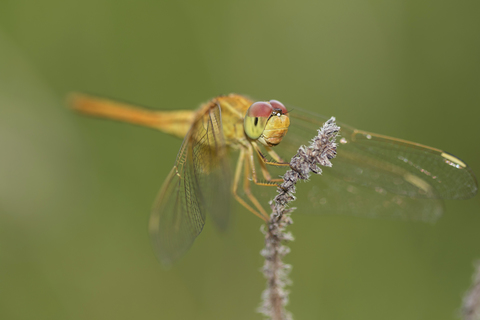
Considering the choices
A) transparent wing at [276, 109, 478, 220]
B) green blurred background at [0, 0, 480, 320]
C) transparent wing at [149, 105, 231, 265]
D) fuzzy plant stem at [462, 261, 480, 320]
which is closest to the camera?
fuzzy plant stem at [462, 261, 480, 320]

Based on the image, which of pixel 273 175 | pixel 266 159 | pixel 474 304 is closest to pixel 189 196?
pixel 266 159

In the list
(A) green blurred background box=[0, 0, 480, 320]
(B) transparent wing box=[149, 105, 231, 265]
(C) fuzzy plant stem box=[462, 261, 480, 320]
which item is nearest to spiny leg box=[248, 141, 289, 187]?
(B) transparent wing box=[149, 105, 231, 265]

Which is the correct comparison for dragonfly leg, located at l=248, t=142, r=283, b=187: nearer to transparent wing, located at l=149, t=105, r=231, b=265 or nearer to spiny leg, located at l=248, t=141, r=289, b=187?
spiny leg, located at l=248, t=141, r=289, b=187

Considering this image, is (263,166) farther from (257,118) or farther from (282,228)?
(282,228)

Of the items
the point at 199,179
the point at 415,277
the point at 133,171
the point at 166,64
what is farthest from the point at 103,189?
the point at 415,277

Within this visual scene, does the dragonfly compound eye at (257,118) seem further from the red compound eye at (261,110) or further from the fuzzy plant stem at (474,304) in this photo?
the fuzzy plant stem at (474,304)
